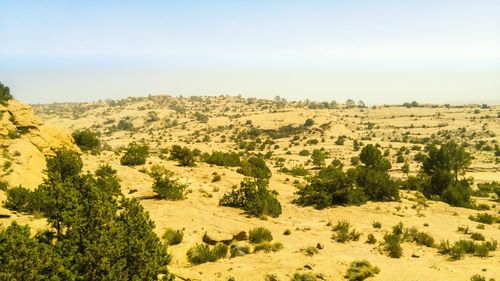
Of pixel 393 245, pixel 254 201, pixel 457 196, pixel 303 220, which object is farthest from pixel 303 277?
pixel 457 196

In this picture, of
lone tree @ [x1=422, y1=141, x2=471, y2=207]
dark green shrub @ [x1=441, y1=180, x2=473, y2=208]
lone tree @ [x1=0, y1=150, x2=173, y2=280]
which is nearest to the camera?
lone tree @ [x1=0, y1=150, x2=173, y2=280]

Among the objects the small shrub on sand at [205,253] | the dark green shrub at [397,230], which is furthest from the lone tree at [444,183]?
the small shrub on sand at [205,253]

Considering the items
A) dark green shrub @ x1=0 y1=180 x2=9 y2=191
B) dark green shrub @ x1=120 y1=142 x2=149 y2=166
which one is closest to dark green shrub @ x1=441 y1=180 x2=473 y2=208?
dark green shrub @ x1=120 y1=142 x2=149 y2=166

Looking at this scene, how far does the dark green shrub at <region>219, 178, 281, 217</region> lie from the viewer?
72.5 ft

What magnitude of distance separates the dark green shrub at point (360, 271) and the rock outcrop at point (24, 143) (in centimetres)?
1812

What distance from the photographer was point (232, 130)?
96000 mm

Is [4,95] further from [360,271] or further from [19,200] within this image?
[360,271]

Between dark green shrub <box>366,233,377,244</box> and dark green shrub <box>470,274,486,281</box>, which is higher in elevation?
dark green shrub <box>470,274,486,281</box>

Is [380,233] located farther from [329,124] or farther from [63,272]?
[329,124]

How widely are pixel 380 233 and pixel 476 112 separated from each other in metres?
107

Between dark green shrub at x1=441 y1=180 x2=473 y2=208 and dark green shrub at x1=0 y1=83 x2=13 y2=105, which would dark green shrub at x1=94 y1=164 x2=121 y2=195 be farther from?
dark green shrub at x1=441 y1=180 x2=473 y2=208

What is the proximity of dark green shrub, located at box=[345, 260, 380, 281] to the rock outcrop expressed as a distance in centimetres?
1812

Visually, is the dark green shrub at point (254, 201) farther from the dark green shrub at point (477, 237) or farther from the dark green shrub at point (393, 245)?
the dark green shrub at point (477, 237)

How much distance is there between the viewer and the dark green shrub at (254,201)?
22.1 m
